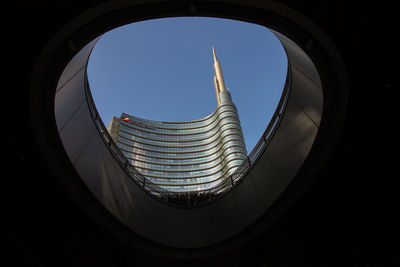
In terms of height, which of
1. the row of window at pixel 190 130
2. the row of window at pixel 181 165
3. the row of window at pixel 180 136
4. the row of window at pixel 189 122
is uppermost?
the row of window at pixel 189 122

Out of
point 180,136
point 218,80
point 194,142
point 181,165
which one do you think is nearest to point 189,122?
point 180,136

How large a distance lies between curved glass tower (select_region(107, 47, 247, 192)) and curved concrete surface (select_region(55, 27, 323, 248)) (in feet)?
230

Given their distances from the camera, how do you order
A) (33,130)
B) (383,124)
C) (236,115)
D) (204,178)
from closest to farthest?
(33,130)
(383,124)
(204,178)
(236,115)

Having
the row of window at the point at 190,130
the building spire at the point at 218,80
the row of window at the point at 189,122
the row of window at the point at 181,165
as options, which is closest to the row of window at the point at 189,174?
the row of window at the point at 181,165

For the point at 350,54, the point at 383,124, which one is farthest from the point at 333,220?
the point at 350,54

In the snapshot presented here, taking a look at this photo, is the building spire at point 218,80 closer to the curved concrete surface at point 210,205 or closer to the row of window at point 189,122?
the row of window at point 189,122

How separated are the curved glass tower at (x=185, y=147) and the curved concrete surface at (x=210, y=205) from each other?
7001 cm

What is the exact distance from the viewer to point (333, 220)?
25.9 ft

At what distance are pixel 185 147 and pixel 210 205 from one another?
85577mm

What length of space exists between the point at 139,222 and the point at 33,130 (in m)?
4.96

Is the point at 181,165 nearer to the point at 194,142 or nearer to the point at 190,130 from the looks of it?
the point at 194,142

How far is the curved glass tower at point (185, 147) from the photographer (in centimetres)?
8481

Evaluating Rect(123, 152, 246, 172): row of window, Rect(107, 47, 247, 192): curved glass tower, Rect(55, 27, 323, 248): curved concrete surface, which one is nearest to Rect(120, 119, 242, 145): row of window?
Rect(107, 47, 247, 192): curved glass tower

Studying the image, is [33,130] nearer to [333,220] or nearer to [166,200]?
[166,200]
